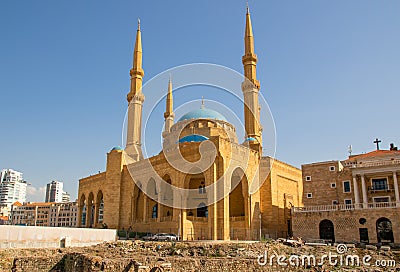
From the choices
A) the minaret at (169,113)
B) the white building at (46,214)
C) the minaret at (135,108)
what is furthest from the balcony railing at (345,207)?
the white building at (46,214)

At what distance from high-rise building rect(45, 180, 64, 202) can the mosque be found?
11098cm

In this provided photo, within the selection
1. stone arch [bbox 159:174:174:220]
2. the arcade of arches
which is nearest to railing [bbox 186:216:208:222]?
the arcade of arches

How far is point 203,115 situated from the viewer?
36.9m

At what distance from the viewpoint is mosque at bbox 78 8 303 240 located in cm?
2545

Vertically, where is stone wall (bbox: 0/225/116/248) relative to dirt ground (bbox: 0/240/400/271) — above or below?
above

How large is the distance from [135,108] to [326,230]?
69.4 ft

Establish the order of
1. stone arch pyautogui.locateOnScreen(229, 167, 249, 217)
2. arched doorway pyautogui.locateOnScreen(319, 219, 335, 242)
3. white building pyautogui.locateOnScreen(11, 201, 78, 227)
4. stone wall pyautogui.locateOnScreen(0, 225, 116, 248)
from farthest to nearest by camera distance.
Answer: white building pyautogui.locateOnScreen(11, 201, 78, 227) → stone arch pyautogui.locateOnScreen(229, 167, 249, 217) → arched doorway pyautogui.locateOnScreen(319, 219, 335, 242) → stone wall pyautogui.locateOnScreen(0, 225, 116, 248)

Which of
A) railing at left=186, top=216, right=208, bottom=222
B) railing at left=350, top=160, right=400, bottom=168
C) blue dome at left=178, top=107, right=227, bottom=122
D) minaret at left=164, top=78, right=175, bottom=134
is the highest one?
minaret at left=164, top=78, right=175, bottom=134

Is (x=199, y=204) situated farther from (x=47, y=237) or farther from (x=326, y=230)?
(x=47, y=237)

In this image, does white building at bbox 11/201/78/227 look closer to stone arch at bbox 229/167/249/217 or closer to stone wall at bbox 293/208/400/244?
stone arch at bbox 229/167/249/217

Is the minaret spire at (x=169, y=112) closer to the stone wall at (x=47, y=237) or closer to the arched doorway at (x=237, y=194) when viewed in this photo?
the arched doorway at (x=237, y=194)

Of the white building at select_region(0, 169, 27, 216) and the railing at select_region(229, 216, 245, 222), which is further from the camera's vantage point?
the white building at select_region(0, 169, 27, 216)

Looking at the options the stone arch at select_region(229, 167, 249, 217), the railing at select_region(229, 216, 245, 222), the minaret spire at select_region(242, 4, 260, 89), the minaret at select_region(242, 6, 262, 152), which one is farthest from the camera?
the minaret spire at select_region(242, 4, 260, 89)

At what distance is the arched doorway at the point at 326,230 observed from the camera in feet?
80.1
